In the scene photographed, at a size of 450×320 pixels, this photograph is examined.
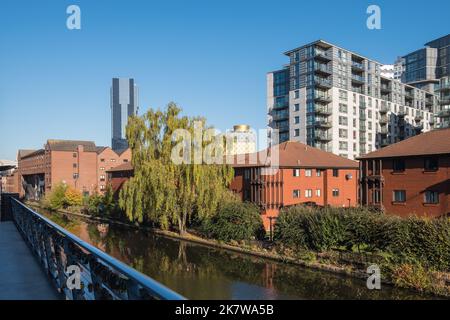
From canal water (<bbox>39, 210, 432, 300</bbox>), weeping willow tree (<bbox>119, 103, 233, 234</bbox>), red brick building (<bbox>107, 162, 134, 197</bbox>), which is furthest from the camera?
red brick building (<bbox>107, 162, 134, 197</bbox>)

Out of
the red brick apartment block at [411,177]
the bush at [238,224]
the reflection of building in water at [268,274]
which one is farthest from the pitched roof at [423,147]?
the reflection of building in water at [268,274]

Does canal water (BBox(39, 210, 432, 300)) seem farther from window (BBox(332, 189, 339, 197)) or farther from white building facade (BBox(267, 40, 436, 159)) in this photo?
white building facade (BBox(267, 40, 436, 159))

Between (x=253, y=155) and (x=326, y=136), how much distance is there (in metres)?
25.0

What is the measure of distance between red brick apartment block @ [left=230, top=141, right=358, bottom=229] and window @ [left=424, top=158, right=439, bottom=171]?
32.6ft

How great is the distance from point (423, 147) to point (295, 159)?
35.3 feet

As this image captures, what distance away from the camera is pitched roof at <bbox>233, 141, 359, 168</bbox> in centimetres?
3150

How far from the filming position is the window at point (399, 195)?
981 inches

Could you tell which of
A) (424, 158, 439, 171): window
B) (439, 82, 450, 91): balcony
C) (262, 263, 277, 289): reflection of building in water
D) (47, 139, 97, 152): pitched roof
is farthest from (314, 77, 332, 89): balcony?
(47, 139, 97, 152): pitched roof

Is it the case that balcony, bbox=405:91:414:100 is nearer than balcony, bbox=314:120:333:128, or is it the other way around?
balcony, bbox=314:120:333:128

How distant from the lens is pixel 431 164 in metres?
23.5

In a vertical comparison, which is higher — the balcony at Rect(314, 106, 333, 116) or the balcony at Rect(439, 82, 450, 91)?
the balcony at Rect(439, 82, 450, 91)

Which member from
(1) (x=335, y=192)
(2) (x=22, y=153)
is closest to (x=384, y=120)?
(1) (x=335, y=192)

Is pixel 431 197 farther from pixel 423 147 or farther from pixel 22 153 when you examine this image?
pixel 22 153

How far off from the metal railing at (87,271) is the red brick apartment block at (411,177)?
2279 cm
